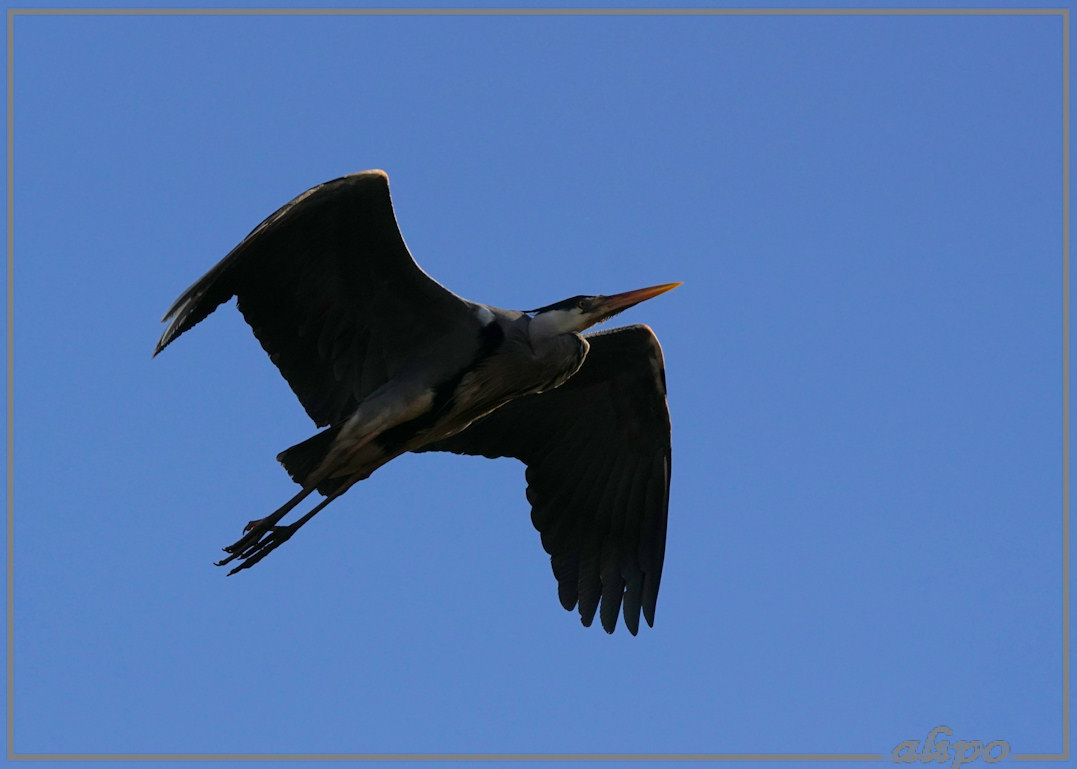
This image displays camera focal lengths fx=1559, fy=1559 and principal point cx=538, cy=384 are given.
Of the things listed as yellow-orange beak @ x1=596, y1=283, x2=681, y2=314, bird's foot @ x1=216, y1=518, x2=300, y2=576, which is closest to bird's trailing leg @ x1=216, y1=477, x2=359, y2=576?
bird's foot @ x1=216, y1=518, x2=300, y2=576

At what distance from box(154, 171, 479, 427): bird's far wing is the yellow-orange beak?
0.82 metres

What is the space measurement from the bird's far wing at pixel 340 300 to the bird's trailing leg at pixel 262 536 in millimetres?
597

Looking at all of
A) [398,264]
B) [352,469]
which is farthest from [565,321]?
[352,469]

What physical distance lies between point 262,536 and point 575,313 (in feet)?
8.00

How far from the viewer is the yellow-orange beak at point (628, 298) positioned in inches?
382

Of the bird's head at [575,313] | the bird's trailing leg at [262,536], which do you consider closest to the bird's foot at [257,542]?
the bird's trailing leg at [262,536]

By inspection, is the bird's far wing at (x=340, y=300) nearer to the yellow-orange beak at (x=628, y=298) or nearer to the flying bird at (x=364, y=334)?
the flying bird at (x=364, y=334)

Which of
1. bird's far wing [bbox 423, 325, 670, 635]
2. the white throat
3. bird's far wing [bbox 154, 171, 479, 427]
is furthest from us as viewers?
bird's far wing [bbox 423, 325, 670, 635]

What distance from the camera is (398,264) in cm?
948

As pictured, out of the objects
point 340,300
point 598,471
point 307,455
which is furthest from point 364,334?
point 598,471

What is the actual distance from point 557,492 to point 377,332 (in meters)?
2.28

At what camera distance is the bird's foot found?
979cm

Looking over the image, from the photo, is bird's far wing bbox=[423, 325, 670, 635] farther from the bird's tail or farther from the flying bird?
the bird's tail

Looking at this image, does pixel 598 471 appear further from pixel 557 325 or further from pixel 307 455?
pixel 307 455
